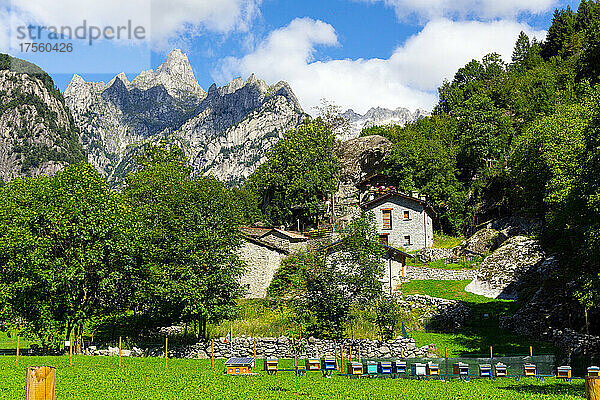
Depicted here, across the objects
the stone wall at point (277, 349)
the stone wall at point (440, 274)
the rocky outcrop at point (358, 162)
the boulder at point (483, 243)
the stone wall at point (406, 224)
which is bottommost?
the stone wall at point (277, 349)

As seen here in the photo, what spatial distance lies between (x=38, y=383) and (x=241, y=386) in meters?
13.9

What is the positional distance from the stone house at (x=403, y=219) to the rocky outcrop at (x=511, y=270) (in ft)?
44.0

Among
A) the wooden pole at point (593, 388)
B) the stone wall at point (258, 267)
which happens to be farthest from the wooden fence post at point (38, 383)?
the stone wall at point (258, 267)

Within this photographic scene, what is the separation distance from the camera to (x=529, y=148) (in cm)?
3944

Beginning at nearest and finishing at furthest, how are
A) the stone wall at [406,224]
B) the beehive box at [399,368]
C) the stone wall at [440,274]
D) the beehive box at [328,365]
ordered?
the beehive box at [399,368] → the beehive box at [328,365] → the stone wall at [440,274] → the stone wall at [406,224]

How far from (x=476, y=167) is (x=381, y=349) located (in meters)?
43.4

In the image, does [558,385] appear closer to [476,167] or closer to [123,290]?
[123,290]

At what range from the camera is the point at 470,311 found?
33250 mm

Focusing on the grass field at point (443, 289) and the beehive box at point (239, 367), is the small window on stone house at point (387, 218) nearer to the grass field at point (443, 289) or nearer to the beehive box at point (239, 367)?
the grass field at point (443, 289)

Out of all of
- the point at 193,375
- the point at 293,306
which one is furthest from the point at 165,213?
the point at 193,375

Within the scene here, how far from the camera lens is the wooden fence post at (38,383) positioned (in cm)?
427

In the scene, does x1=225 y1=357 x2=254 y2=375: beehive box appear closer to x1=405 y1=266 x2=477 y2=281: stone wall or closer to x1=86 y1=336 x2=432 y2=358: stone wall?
x1=86 y1=336 x2=432 y2=358: stone wall

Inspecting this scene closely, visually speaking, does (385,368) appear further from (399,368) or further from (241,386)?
(241,386)

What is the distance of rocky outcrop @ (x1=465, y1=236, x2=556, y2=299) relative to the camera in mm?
36688
